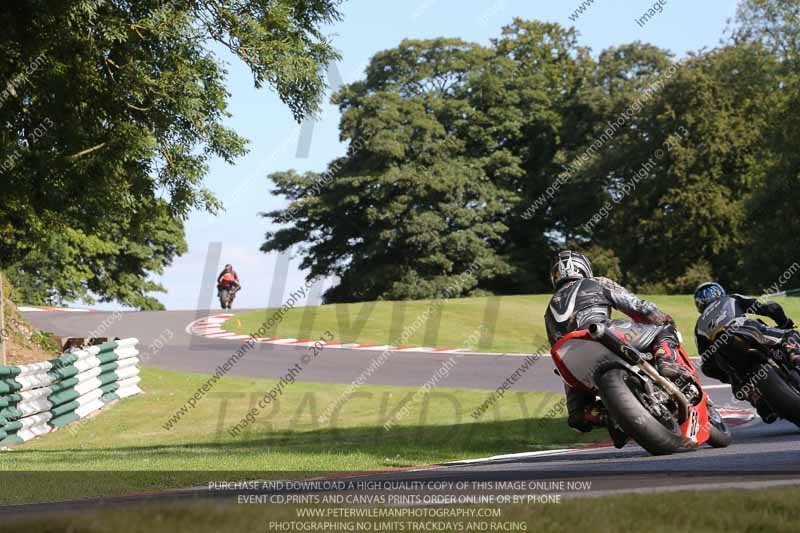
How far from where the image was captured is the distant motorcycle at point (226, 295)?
4031 centimetres

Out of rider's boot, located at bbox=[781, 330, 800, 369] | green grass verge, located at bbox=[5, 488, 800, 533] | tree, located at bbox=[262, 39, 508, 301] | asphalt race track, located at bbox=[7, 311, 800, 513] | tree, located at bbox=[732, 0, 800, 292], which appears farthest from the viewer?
tree, located at bbox=[262, 39, 508, 301]

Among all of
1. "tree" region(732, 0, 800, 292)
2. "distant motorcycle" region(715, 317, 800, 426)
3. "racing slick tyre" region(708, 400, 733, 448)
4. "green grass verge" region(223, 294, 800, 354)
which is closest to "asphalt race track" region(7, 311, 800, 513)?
"racing slick tyre" region(708, 400, 733, 448)

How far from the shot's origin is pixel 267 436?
1519 cm

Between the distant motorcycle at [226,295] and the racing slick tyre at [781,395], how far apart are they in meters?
32.3

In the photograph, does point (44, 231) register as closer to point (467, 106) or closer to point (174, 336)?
point (174, 336)

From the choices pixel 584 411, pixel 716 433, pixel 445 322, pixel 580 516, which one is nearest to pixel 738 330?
pixel 716 433

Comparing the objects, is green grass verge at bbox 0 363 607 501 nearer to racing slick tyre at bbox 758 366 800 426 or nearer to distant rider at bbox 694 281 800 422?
distant rider at bbox 694 281 800 422

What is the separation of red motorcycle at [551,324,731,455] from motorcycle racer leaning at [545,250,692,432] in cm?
12

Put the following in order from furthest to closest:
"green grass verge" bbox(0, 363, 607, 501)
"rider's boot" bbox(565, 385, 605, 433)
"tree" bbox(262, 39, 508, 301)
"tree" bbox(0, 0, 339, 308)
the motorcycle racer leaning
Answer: "tree" bbox(262, 39, 508, 301)
"tree" bbox(0, 0, 339, 308)
"green grass verge" bbox(0, 363, 607, 501)
"rider's boot" bbox(565, 385, 605, 433)
the motorcycle racer leaning

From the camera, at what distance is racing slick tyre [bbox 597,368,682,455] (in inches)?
297

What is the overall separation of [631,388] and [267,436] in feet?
28.2

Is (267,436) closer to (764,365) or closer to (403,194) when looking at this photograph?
(764,365)

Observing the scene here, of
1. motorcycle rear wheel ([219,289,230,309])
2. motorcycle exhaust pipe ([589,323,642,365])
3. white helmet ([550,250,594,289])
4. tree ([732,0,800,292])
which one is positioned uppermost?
tree ([732,0,800,292])

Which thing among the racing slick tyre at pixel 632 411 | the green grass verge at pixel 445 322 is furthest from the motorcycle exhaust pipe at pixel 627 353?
the green grass verge at pixel 445 322
